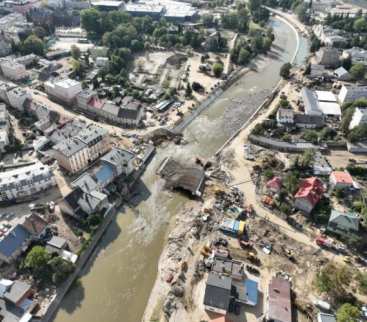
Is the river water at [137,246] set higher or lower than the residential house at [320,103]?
lower

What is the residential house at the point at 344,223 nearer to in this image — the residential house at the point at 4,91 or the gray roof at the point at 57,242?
the gray roof at the point at 57,242

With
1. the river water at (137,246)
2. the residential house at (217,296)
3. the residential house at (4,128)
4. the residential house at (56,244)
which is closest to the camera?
the residential house at (217,296)

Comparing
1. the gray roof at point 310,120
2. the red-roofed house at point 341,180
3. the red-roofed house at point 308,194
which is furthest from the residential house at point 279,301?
the gray roof at point 310,120

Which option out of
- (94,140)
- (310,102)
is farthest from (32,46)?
(310,102)

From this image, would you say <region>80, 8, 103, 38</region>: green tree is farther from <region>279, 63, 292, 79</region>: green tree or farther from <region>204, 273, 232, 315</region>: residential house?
<region>204, 273, 232, 315</region>: residential house

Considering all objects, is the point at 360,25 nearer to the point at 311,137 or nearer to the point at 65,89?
the point at 311,137
